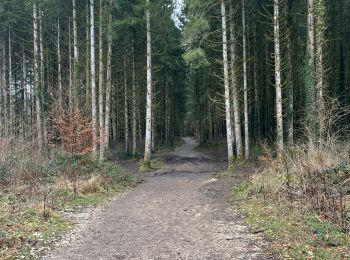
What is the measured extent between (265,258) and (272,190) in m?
4.08

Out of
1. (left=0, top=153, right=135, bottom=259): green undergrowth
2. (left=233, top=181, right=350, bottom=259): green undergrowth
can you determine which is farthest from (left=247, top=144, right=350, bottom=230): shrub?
(left=0, top=153, right=135, bottom=259): green undergrowth

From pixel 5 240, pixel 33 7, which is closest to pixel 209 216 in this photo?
pixel 5 240

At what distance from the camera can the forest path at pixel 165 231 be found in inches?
226

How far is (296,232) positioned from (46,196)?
6442 millimetres

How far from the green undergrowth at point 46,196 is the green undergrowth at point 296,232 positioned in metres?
4.03

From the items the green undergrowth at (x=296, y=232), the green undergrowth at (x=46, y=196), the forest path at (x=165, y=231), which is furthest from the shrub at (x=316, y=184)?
the green undergrowth at (x=46, y=196)

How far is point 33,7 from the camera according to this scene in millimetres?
22078

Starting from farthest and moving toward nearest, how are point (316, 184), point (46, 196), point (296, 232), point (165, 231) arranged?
point (46, 196), point (316, 184), point (165, 231), point (296, 232)

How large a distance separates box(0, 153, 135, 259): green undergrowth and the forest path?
1.88ft

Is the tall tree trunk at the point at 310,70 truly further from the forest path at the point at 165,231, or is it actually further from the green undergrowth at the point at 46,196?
the green undergrowth at the point at 46,196

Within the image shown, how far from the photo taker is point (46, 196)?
9.27 meters

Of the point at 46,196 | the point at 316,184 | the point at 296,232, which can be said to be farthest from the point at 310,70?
the point at 46,196

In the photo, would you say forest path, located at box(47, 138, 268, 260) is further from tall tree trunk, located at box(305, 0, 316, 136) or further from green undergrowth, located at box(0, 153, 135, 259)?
tall tree trunk, located at box(305, 0, 316, 136)

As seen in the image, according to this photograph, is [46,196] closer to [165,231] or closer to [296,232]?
[165,231]
